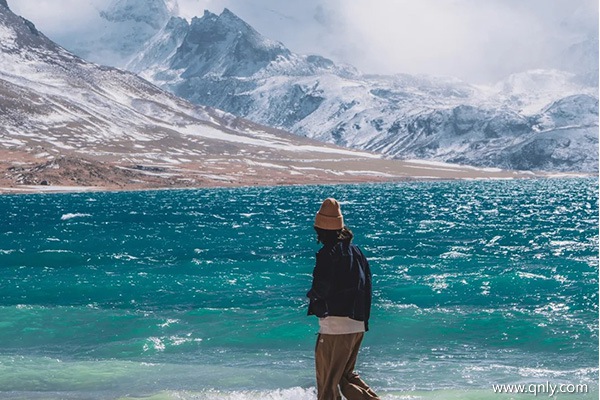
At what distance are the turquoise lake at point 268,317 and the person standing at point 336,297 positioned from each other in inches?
156

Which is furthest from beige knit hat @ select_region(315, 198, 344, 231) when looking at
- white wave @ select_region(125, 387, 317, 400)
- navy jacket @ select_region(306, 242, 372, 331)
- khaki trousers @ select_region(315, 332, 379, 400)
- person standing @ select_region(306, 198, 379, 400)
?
white wave @ select_region(125, 387, 317, 400)

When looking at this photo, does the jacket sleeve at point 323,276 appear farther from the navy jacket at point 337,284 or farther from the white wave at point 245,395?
the white wave at point 245,395

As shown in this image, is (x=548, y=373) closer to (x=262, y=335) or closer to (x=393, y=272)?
(x=262, y=335)

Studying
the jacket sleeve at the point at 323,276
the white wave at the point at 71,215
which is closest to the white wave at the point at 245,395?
the jacket sleeve at the point at 323,276

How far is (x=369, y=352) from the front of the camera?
69.1 feet

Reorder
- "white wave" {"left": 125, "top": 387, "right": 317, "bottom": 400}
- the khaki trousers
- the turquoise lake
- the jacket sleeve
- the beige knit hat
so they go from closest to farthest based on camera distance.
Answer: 1. the jacket sleeve
2. the beige knit hat
3. the khaki trousers
4. "white wave" {"left": 125, "top": 387, "right": 317, "bottom": 400}
5. the turquoise lake

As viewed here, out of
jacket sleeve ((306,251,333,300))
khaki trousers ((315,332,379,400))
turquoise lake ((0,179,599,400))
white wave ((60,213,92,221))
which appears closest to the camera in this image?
jacket sleeve ((306,251,333,300))

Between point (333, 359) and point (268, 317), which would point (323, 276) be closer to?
point (333, 359)

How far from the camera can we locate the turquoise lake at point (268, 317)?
17234 mm

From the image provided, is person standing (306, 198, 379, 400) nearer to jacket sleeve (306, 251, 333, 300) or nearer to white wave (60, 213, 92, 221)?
jacket sleeve (306, 251, 333, 300)

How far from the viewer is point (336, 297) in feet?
33.4

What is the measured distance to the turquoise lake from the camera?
56.5 ft

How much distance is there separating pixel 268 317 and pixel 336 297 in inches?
653

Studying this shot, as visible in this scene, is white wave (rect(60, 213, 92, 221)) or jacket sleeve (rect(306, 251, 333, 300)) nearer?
jacket sleeve (rect(306, 251, 333, 300))
